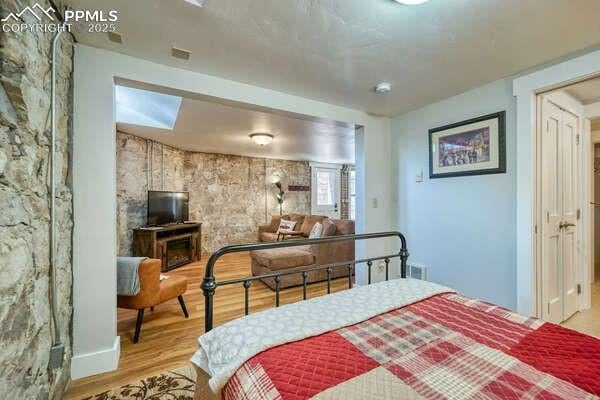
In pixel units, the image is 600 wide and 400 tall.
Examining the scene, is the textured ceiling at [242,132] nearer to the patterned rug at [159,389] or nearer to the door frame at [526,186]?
the door frame at [526,186]

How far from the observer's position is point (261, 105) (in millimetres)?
2369

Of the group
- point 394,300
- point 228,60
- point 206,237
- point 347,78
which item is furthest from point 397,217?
point 206,237

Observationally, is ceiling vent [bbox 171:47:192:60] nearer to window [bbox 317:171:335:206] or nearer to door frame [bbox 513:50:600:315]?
door frame [bbox 513:50:600:315]

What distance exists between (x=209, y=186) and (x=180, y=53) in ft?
13.8

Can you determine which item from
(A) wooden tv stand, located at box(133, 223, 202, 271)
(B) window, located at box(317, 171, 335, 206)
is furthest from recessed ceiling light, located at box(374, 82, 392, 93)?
(B) window, located at box(317, 171, 335, 206)

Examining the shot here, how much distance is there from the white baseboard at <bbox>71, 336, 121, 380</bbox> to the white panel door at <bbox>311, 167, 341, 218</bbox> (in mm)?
5733

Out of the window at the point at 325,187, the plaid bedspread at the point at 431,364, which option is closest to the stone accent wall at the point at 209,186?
the window at the point at 325,187

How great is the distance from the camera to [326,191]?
7504 millimetres

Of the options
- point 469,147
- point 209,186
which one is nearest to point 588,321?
point 469,147

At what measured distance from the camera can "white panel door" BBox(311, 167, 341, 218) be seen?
7.25 meters

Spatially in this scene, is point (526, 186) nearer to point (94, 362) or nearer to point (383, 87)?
point (383, 87)

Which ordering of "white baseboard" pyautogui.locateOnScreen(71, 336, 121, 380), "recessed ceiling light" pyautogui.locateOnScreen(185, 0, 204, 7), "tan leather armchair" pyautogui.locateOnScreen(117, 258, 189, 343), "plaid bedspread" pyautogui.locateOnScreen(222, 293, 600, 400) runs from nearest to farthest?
1. "plaid bedspread" pyautogui.locateOnScreen(222, 293, 600, 400)
2. "recessed ceiling light" pyautogui.locateOnScreen(185, 0, 204, 7)
3. "white baseboard" pyautogui.locateOnScreen(71, 336, 121, 380)
4. "tan leather armchair" pyautogui.locateOnScreen(117, 258, 189, 343)

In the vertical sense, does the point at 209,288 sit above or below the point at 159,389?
above

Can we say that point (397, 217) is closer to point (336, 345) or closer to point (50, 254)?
point (336, 345)
